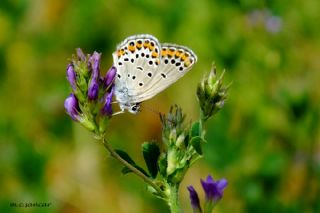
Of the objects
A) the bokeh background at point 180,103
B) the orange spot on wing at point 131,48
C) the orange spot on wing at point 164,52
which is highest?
the orange spot on wing at point 131,48

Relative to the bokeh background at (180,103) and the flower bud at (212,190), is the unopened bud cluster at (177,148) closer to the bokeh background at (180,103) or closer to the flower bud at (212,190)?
the flower bud at (212,190)

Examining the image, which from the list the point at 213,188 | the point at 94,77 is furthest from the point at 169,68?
the point at 213,188

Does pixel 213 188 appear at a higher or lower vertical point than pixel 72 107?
lower

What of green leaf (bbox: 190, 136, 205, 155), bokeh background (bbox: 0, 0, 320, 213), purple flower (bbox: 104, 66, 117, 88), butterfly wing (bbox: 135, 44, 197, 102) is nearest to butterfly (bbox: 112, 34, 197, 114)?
butterfly wing (bbox: 135, 44, 197, 102)

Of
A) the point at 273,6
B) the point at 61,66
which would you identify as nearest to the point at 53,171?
the point at 61,66

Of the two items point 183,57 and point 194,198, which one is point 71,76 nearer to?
point 183,57

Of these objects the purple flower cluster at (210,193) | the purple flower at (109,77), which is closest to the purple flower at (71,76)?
the purple flower at (109,77)
